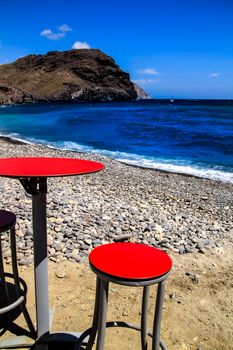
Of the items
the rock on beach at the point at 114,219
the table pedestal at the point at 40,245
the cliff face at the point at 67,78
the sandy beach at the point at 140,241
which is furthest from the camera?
the cliff face at the point at 67,78

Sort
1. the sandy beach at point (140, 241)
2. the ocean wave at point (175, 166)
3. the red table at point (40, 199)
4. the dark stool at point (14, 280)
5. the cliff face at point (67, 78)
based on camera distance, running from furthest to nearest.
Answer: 1. the cliff face at point (67, 78)
2. the ocean wave at point (175, 166)
3. the sandy beach at point (140, 241)
4. the dark stool at point (14, 280)
5. the red table at point (40, 199)

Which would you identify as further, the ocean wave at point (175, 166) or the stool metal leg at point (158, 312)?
the ocean wave at point (175, 166)

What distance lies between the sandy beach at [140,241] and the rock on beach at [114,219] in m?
0.02

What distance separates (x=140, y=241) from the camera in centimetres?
583

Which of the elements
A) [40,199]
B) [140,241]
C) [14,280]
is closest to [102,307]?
[40,199]

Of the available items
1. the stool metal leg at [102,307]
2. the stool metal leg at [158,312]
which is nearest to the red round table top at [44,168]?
the stool metal leg at [102,307]

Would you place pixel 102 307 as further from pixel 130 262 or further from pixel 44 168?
pixel 44 168

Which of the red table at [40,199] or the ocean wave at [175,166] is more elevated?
the red table at [40,199]

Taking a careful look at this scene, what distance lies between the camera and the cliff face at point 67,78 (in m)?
119

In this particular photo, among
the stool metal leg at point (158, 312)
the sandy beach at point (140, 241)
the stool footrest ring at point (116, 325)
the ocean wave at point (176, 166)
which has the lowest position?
the ocean wave at point (176, 166)

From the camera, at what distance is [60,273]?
4660 mm

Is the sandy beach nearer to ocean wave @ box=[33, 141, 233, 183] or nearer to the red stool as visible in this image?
the red stool

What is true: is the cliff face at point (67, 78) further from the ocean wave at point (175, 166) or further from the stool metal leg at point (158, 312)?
the stool metal leg at point (158, 312)

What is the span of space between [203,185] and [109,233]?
7665 mm
